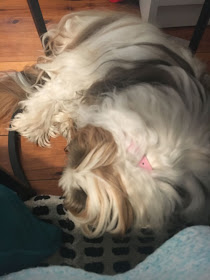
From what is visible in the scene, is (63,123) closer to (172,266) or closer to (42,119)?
(42,119)

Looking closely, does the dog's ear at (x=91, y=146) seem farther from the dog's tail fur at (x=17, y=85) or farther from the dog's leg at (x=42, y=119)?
the dog's tail fur at (x=17, y=85)

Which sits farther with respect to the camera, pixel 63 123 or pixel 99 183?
pixel 63 123

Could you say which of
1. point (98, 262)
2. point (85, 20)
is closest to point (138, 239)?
point (98, 262)

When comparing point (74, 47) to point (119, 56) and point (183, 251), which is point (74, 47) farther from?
point (183, 251)

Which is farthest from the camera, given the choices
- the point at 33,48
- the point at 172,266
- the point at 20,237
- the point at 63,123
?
the point at 33,48

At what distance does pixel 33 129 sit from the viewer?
1.34 m

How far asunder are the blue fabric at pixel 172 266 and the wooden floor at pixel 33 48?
0.58 metres

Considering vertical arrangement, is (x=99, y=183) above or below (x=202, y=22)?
below

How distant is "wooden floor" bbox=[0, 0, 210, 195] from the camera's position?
4.45ft

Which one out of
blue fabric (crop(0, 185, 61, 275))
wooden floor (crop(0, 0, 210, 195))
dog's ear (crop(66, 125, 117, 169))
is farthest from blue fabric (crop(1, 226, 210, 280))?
wooden floor (crop(0, 0, 210, 195))

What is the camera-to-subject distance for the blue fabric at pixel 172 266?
0.68 m

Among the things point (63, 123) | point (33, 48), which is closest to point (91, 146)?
point (63, 123)

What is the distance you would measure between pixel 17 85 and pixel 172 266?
984 mm

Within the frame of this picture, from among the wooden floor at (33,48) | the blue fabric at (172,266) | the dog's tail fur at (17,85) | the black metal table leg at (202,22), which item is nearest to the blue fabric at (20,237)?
the blue fabric at (172,266)
